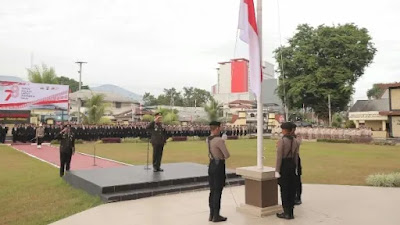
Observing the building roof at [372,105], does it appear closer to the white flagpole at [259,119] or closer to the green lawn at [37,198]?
the white flagpole at [259,119]

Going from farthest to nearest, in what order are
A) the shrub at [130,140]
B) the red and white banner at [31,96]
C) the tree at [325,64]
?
the tree at [325,64], the shrub at [130,140], the red and white banner at [31,96]

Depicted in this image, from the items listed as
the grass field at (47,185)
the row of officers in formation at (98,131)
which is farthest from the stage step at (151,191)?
the row of officers in formation at (98,131)

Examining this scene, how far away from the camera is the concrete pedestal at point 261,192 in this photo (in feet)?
19.1

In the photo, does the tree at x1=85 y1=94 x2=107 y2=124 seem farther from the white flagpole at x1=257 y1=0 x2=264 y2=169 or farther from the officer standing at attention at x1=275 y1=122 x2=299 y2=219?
the officer standing at attention at x1=275 y1=122 x2=299 y2=219

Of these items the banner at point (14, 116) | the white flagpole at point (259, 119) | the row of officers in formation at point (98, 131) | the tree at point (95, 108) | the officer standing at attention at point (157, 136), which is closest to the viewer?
the white flagpole at point (259, 119)

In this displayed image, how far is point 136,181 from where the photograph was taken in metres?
7.87

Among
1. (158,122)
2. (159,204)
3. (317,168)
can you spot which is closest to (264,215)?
(159,204)

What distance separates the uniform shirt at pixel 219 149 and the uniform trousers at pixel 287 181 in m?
1.00

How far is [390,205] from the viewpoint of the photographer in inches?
263

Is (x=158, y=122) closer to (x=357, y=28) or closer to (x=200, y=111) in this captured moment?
(x=357, y=28)

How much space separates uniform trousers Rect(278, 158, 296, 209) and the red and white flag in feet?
4.33

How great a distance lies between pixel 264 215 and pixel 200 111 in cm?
5367

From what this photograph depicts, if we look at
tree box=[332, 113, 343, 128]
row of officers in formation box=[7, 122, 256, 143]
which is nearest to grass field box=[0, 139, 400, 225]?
row of officers in formation box=[7, 122, 256, 143]

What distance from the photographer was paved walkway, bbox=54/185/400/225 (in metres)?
5.59
